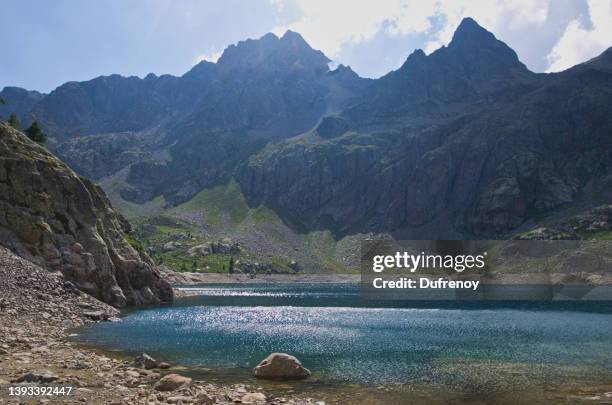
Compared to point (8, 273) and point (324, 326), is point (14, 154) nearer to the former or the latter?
point (8, 273)

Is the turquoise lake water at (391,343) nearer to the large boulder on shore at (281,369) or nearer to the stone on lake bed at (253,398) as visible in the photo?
the large boulder on shore at (281,369)

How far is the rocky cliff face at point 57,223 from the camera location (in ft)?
Answer: 260

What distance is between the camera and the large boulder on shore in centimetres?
3606

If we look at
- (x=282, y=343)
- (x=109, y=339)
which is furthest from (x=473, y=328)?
(x=109, y=339)

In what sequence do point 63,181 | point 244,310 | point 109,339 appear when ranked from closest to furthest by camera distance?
point 109,339 → point 63,181 → point 244,310

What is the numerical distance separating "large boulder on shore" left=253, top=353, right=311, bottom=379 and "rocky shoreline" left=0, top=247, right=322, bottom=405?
137 inches

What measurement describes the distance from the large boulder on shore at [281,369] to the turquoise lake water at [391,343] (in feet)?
6.68

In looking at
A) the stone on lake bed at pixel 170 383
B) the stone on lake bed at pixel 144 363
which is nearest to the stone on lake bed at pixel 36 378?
the stone on lake bed at pixel 170 383

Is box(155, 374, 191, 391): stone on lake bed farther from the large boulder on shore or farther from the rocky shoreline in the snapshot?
the large boulder on shore

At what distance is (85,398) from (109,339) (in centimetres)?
3183

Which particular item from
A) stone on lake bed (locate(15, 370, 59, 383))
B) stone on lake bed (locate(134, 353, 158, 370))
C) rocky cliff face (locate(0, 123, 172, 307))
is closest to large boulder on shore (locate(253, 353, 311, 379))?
stone on lake bed (locate(134, 353, 158, 370))

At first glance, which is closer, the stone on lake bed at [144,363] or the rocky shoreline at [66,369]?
the rocky shoreline at [66,369]

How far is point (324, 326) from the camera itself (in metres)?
74.2

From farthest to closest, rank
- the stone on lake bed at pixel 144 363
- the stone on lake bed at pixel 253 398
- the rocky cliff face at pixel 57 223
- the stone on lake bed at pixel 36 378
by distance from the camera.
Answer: the rocky cliff face at pixel 57 223, the stone on lake bed at pixel 144 363, the stone on lake bed at pixel 253 398, the stone on lake bed at pixel 36 378
